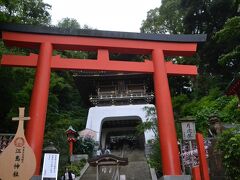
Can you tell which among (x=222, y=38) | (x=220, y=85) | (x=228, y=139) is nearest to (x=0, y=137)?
(x=228, y=139)

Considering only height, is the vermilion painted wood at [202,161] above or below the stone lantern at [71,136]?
below

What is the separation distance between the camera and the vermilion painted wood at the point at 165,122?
888 centimetres

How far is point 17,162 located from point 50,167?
225 centimetres

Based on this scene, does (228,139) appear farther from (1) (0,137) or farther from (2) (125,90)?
(2) (125,90)

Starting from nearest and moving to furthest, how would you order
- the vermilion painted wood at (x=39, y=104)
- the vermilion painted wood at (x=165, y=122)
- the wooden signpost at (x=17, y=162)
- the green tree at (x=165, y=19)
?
the wooden signpost at (x=17, y=162) → the vermilion painted wood at (x=39, y=104) → the vermilion painted wood at (x=165, y=122) → the green tree at (x=165, y=19)

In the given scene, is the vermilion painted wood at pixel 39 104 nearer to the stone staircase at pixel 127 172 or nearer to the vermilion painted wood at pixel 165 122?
the vermilion painted wood at pixel 165 122

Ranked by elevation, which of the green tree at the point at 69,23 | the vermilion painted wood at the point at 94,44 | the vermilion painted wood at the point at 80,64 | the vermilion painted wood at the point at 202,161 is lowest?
the vermilion painted wood at the point at 202,161

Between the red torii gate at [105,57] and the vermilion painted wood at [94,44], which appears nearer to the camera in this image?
the red torii gate at [105,57]

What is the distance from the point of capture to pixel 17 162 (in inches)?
227

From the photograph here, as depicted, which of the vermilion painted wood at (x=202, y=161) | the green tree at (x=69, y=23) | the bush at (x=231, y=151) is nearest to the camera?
the bush at (x=231, y=151)

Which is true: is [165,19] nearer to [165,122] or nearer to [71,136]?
[71,136]

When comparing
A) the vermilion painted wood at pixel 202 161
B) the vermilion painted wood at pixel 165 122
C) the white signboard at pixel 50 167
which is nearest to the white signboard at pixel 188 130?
the vermilion painted wood at pixel 165 122

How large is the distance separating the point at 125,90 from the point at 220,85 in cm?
720

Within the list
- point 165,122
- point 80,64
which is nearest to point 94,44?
point 80,64
